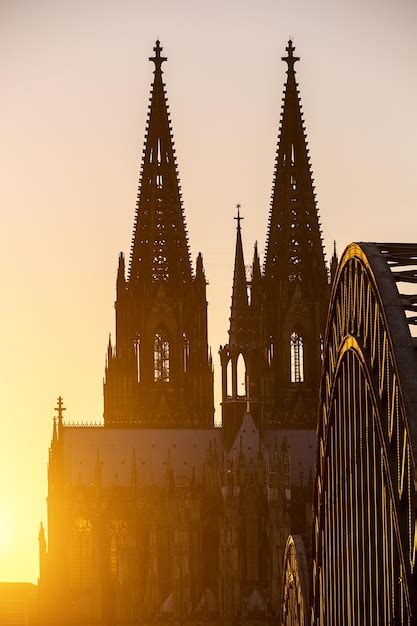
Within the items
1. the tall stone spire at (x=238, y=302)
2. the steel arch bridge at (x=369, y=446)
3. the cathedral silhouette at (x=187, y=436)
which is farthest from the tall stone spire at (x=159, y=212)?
the steel arch bridge at (x=369, y=446)

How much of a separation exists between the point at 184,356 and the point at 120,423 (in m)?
5.67

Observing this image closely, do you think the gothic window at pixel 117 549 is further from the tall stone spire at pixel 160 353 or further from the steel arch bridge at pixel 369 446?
the steel arch bridge at pixel 369 446

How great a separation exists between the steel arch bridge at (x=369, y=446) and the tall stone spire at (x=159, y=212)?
65.0 meters

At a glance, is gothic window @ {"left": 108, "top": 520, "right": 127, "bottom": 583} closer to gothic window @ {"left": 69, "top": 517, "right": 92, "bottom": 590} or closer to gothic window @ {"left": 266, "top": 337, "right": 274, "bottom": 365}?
gothic window @ {"left": 69, "top": 517, "right": 92, "bottom": 590}

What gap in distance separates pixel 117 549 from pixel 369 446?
215ft

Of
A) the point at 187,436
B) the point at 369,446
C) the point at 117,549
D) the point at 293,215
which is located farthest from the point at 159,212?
the point at 369,446

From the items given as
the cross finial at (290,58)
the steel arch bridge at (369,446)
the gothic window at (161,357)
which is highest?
the cross finial at (290,58)

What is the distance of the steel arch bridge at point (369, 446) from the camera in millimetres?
55688

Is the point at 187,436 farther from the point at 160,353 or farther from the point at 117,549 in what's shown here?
the point at 117,549

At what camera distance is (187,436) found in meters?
135

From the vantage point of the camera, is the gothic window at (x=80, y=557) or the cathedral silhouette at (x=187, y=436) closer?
the cathedral silhouette at (x=187, y=436)

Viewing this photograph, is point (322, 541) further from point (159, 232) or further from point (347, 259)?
point (159, 232)

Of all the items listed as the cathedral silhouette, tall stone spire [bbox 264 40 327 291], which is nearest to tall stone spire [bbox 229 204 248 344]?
the cathedral silhouette

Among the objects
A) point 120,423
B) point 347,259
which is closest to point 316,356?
point 120,423
